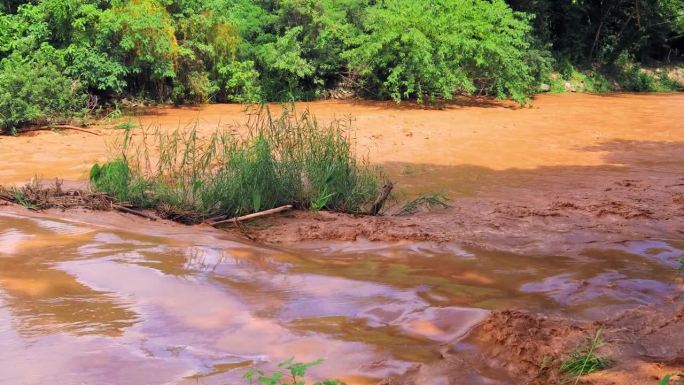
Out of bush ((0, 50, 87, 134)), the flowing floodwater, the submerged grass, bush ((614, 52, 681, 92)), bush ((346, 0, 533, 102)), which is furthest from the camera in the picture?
bush ((614, 52, 681, 92))

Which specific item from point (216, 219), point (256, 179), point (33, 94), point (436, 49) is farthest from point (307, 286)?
point (436, 49)

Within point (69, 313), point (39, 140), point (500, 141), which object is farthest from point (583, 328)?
point (39, 140)

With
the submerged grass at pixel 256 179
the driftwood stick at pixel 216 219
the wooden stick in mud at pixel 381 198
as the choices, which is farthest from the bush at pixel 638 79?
the driftwood stick at pixel 216 219

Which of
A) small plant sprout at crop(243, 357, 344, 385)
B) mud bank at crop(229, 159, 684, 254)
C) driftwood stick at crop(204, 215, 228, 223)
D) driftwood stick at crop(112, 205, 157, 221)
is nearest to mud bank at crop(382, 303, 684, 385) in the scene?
A: small plant sprout at crop(243, 357, 344, 385)

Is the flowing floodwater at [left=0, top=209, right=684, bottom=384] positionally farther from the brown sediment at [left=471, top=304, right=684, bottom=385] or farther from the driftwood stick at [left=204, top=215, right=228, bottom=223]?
the driftwood stick at [left=204, top=215, right=228, bottom=223]

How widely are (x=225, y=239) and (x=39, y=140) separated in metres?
7.25

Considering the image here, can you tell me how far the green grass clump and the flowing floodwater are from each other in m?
0.30

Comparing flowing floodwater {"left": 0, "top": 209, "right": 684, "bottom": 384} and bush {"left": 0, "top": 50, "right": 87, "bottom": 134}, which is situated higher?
bush {"left": 0, "top": 50, "right": 87, "bottom": 134}

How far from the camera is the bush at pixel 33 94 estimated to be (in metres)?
12.0

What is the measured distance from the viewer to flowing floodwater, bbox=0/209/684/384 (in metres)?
3.25

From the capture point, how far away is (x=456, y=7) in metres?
17.5

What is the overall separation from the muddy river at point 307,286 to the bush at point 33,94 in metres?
3.43

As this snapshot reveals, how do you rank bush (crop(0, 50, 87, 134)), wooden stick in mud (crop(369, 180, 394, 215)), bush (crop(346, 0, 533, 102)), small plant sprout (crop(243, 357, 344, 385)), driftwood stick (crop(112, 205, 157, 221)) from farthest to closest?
bush (crop(346, 0, 533, 102)) < bush (crop(0, 50, 87, 134)) < wooden stick in mud (crop(369, 180, 394, 215)) < driftwood stick (crop(112, 205, 157, 221)) < small plant sprout (crop(243, 357, 344, 385))

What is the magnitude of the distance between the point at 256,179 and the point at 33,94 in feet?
23.8
